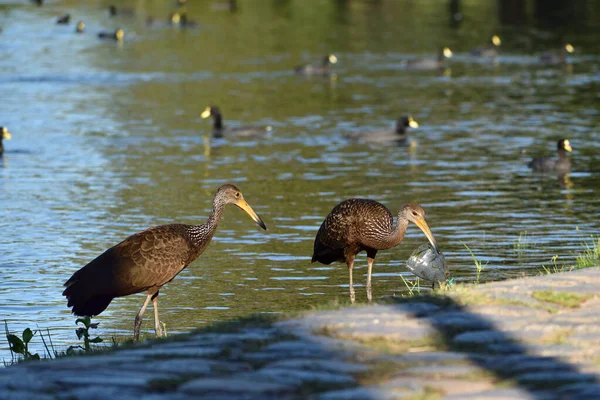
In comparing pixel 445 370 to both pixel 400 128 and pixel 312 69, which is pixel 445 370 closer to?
pixel 400 128

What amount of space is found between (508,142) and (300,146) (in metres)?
4.88

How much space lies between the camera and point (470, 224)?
714 inches

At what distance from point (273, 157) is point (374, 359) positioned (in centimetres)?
1955

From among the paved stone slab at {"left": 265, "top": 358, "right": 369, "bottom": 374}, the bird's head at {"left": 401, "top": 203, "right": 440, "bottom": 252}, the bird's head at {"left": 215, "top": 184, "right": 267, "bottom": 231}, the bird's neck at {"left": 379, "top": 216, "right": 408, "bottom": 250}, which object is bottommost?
the bird's neck at {"left": 379, "top": 216, "right": 408, "bottom": 250}

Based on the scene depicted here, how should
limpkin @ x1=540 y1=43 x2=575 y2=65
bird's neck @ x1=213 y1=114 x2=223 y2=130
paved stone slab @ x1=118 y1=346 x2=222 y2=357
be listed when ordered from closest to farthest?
paved stone slab @ x1=118 y1=346 x2=222 y2=357 → bird's neck @ x1=213 y1=114 x2=223 y2=130 → limpkin @ x1=540 y1=43 x2=575 y2=65

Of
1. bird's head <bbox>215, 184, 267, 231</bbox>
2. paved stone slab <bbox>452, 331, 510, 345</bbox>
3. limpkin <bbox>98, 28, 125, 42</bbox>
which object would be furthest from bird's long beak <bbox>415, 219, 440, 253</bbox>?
limpkin <bbox>98, 28, 125, 42</bbox>

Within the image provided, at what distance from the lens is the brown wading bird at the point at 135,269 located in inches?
427

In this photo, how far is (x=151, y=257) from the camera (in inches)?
436

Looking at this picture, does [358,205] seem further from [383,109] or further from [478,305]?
[383,109]

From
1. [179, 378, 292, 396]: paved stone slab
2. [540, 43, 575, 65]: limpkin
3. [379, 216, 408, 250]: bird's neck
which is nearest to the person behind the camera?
[179, 378, 292, 396]: paved stone slab

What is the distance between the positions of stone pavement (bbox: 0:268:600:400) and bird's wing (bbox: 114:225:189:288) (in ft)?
12.3

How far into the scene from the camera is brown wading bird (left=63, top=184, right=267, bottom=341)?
35.6 ft

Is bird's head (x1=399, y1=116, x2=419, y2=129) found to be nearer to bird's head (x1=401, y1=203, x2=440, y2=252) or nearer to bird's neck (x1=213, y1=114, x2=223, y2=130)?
bird's neck (x1=213, y1=114, x2=223, y2=130)

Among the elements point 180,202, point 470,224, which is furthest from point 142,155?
point 470,224
